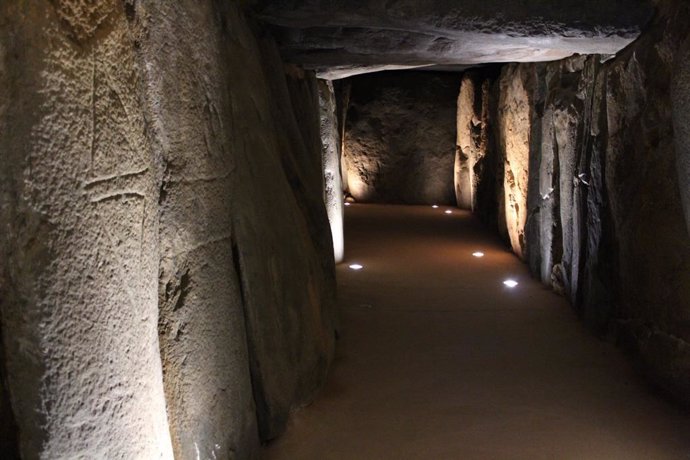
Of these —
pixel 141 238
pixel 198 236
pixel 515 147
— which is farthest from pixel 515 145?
pixel 141 238

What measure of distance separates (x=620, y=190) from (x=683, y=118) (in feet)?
4.43

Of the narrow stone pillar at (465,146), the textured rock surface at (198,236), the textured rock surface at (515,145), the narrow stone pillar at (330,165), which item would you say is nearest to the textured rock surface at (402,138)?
the narrow stone pillar at (465,146)

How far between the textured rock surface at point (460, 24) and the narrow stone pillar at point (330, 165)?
10.2ft

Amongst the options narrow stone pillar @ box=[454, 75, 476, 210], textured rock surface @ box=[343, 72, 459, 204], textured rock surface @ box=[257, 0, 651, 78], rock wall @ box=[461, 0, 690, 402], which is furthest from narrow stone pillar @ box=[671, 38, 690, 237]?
textured rock surface @ box=[343, 72, 459, 204]

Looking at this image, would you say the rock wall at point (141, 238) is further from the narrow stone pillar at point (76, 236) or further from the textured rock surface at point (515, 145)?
the textured rock surface at point (515, 145)

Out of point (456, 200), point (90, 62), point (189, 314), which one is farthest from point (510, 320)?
point (456, 200)

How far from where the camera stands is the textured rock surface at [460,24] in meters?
3.70

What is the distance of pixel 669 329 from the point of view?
4141 mm

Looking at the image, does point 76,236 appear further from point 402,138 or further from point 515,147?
point 402,138

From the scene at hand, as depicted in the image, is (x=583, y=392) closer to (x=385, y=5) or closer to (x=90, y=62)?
(x=385, y=5)

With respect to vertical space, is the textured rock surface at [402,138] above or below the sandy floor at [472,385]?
above

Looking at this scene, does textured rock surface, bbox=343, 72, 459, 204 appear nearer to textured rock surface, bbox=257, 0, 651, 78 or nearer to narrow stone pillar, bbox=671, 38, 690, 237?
textured rock surface, bbox=257, 0, 651, 78

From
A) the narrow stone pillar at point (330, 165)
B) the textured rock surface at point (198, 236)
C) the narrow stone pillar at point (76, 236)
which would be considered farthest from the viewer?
the narrow stone pillar at point (330, 165)

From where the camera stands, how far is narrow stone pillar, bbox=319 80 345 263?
7.80 metres
